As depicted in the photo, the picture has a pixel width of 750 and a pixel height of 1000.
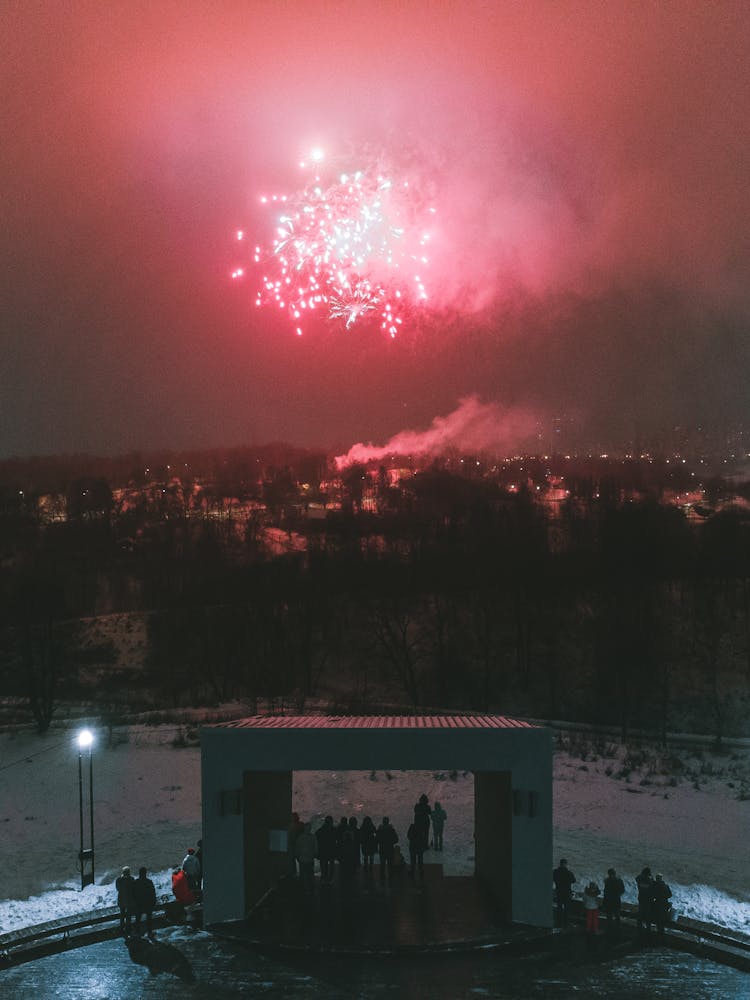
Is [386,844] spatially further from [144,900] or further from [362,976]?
[144,900]

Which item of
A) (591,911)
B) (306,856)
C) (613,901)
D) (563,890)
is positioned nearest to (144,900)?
(306,856)

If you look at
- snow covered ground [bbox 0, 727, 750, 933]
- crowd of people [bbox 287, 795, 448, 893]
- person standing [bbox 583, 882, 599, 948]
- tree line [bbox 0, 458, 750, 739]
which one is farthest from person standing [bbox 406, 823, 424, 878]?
tree line [bbox 0, 458, 750, 739]

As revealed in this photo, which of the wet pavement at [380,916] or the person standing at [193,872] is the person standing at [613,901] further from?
the person standing at [193,872]

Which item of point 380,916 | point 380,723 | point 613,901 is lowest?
point 380,916

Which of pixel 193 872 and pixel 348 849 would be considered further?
pixel 348 849

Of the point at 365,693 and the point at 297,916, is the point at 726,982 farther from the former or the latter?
the point at 365,693

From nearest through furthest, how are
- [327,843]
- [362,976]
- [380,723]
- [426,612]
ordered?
[362,976]
[380,723]
[327,843]
[426,612]

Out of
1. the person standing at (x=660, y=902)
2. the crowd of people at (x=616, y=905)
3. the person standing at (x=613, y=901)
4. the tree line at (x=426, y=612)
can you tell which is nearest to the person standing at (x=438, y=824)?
the crowd of people at (x=616, y=905)
